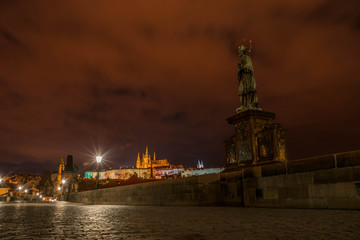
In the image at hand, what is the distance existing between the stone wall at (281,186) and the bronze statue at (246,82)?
5.11 m

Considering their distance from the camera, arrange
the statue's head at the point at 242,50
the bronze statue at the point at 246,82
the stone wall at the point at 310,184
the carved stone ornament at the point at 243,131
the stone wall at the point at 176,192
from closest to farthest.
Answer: the stone wall at the point at 310,184, the stone wall at the point at 176,192, the carved stone ornament at the point at 243,131, the bronze statue at the point at 246,82, the statue's head at the point at 242,50

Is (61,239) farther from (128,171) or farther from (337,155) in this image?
(128,171)

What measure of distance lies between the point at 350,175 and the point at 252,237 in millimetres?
3939

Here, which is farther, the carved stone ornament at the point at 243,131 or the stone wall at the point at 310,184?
the carved stone ornament at the point at 243,131

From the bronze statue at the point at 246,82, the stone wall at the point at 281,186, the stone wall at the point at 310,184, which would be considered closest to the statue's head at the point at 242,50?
the bronze statue at the point at 246,82

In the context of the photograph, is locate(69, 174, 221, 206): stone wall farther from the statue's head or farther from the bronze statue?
the statue's head

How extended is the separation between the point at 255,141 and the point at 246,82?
12.2ft

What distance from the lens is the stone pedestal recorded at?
10.4 metres

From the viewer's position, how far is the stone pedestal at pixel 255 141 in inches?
408

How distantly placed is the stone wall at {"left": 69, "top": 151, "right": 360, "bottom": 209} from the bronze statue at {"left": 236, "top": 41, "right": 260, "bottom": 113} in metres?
5.11

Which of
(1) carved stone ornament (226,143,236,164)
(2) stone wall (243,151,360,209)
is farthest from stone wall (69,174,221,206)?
(1) carved stone ornament (226,143,236,164)

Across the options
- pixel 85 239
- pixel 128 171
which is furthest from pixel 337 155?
pixel 128 171

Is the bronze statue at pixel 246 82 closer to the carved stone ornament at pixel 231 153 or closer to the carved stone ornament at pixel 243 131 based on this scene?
the carved stone ornament at pixel 243 131

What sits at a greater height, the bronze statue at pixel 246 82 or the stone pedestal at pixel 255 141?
the bronze statue at pixel 246 82
